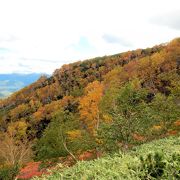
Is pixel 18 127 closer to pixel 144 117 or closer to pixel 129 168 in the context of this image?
pixel 144 117

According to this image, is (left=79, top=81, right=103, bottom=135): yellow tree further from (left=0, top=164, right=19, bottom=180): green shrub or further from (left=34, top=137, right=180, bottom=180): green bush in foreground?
(left=34, top=137, right=180, bottom=180): green bush in foreground

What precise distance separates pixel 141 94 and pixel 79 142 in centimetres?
1006

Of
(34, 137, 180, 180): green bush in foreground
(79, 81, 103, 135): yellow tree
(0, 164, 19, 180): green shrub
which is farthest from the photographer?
(79, 81, 103, 135): yellow tree

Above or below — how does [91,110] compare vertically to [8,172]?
above

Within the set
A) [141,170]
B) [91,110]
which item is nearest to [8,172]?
[91,110]

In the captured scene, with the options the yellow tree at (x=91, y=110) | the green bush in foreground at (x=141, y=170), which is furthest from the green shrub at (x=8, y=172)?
the green bush in foreground at (x=141, y=170)

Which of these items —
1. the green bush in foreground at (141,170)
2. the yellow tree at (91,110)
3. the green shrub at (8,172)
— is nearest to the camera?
the green bush in foreground at (141,170)

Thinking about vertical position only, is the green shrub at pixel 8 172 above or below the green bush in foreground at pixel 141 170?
below

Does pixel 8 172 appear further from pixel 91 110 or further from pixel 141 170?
pixel 141 170

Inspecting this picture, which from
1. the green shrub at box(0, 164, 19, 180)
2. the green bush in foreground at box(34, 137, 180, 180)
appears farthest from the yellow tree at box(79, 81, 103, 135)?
the green bush in foreground at box(34, 137, 180, 180)

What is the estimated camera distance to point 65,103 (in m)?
190

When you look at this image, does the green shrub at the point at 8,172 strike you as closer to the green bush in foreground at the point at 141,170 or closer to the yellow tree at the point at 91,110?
Result: the yellow tree at the point at 91,110

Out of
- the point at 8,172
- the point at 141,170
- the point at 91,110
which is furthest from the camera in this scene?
the point at 91,110

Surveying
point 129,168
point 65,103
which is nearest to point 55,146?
point 129,168
